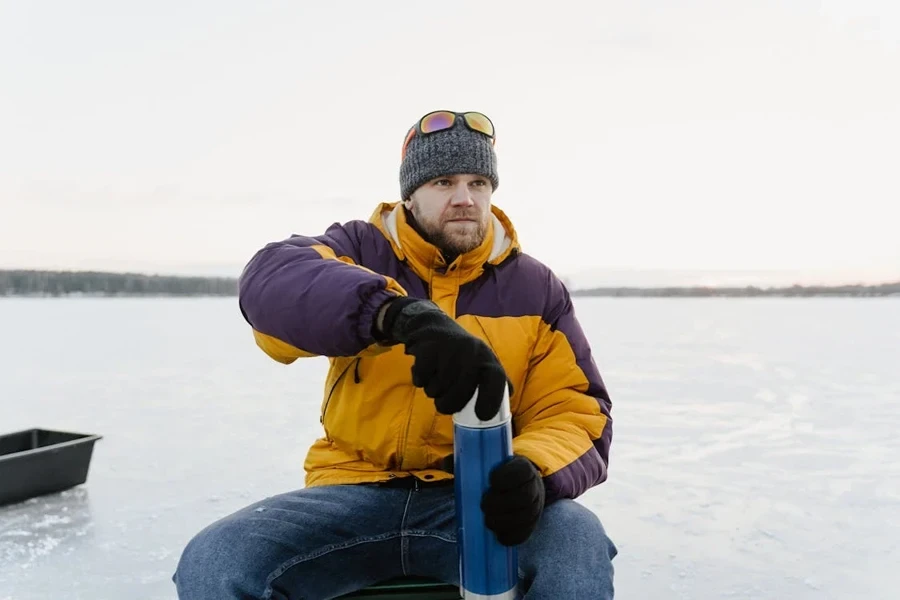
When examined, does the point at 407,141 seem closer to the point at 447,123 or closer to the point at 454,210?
the point at 447,123

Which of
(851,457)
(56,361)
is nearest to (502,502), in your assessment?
(851,457)

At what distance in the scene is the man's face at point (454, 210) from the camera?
5.12 ft

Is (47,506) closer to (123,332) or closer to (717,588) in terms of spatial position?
(717,588)

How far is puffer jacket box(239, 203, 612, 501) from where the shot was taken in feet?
3.95

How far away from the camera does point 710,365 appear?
23.3 feet

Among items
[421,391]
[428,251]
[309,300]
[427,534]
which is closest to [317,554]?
[427,534]

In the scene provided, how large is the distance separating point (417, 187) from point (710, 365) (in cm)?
604

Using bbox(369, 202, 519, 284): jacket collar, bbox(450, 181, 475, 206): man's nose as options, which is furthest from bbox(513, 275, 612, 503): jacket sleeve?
bbox(450, 181, 475, 206): man's nose

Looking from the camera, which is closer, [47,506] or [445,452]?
[445,452]

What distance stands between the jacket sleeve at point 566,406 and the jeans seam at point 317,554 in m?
0.31

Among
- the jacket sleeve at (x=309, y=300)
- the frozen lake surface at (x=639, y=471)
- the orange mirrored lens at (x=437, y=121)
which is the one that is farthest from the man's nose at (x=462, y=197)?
the frozen lake surface at (x=639, y=471)

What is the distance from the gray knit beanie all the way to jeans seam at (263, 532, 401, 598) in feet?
2.59

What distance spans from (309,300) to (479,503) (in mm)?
420

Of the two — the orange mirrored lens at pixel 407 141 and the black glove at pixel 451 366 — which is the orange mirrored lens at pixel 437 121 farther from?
the black glove at pixel 451 366
